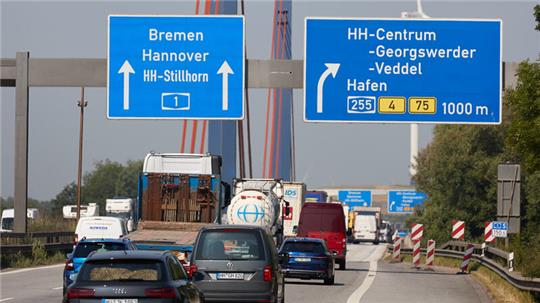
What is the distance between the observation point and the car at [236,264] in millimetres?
20000

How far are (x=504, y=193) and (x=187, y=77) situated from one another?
12469mm

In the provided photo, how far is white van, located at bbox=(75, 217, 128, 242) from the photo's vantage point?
1464 inches

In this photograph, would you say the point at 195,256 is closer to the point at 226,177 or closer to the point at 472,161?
the point at 226,177

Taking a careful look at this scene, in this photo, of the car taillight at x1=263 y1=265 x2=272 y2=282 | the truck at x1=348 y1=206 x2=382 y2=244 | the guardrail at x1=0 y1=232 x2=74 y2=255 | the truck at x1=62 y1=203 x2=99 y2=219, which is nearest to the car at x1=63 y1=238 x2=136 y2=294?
the car taillight at x1=263 y1=265 x2=272 y2=282

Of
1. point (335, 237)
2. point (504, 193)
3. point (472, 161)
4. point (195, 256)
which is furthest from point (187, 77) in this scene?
point (472, 161)

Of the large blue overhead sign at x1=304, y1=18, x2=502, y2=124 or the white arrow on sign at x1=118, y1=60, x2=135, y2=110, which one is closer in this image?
the large blue overhead sign at x1=304, y1=18, x2=502, y2=124

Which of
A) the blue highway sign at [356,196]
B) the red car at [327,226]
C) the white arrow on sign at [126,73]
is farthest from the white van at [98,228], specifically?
the blue highway sign at [356,196]

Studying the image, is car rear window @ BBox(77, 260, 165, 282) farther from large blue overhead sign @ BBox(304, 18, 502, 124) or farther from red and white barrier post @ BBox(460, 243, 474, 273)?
red and white barrier post @ BBox(460, 243, 474, 273)

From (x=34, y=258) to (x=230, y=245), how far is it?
2265 cm

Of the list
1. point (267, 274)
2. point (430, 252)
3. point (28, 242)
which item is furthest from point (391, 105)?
point (28, 242)

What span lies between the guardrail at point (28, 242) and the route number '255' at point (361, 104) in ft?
40.7

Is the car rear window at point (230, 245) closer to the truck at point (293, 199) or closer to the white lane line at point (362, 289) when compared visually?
the white lane line at point (362, 289)

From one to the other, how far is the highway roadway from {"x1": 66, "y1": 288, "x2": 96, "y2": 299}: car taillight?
10181 mm

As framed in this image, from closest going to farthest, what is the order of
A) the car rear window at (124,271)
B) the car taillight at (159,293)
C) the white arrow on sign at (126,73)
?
the car taillight at (159,293)
the car rear window at (124,271)
the white arrow on sign at (126,73)
